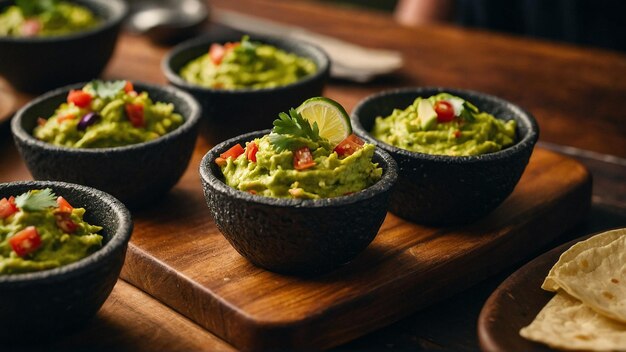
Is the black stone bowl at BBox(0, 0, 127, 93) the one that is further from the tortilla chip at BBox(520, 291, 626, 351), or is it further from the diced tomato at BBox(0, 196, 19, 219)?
the tortilla chip at BBox(520, 291, 626, 351)

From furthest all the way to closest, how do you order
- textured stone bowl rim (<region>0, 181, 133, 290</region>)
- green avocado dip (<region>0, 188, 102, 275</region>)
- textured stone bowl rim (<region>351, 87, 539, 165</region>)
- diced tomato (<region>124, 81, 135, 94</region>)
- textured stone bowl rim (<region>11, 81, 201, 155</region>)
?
1. diced tomato (<region>124, 81, 135, 94</region>)
2. textured stone bowl rim (<region>11, 81, 201, 155</region>)
3. textured stone bowl rim (<region>351, 87, 539, 165</region>)
4. green avocado dip (<region>0, 188, 102, 275</region>)
5. textured stone bowl rim (<region>0, 181, 133, 290</region>)

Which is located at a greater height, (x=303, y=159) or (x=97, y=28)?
(x=303, y=159)

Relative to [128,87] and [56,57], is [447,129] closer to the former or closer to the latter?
[128,87]

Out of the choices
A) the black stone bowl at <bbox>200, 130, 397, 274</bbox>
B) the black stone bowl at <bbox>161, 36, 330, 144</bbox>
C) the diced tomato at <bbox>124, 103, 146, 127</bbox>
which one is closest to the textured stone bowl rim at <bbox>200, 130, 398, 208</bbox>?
the black stone bowl at <bbox>200, 130, 397, 274</bbox>

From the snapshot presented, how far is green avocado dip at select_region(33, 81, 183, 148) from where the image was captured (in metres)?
3.09

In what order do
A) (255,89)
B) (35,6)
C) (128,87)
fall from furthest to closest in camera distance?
1. (35,6)
2. (255,89)
3. (128,87)

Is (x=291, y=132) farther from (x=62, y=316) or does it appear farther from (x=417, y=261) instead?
(x=62, y=316)

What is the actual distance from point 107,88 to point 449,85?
182 centimetres

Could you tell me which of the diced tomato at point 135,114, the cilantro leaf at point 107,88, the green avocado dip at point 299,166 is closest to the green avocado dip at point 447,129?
the green avocado dip at point 299,166

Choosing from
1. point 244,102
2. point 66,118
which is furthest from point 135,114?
point 244,102

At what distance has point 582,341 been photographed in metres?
2.24

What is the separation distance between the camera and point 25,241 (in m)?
2.34

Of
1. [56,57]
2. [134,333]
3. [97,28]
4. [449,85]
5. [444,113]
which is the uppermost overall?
[444,113]

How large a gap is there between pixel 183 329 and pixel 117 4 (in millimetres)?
2405
